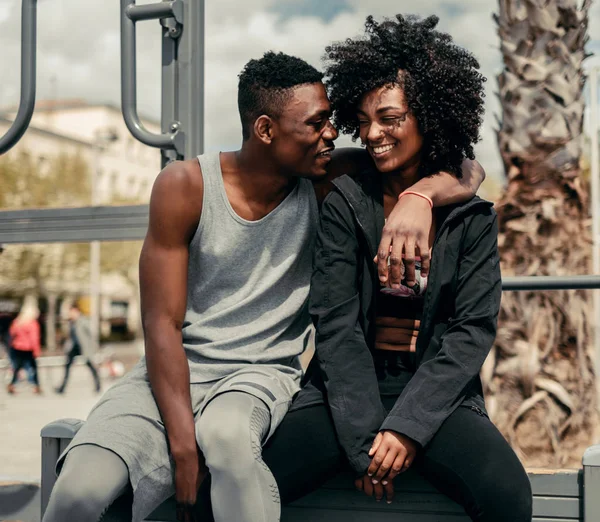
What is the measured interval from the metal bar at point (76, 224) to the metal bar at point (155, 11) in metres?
0.60

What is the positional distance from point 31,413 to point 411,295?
13.4m

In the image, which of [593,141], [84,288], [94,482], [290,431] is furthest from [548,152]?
[84,288]

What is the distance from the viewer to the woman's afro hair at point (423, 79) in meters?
2.21

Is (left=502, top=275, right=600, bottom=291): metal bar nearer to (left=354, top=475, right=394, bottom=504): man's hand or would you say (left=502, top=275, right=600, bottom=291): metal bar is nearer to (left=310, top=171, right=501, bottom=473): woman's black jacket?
(left=310, top=171, right=501, bottom=473): woman's black jacket

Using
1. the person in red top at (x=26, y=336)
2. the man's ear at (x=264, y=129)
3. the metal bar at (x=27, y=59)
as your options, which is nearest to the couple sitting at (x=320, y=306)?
the man's ear at (x=264, y=129)

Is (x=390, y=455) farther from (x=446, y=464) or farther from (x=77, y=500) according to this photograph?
(x=77, y=500)

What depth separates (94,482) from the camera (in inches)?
75.7

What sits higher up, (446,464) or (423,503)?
(446,464)

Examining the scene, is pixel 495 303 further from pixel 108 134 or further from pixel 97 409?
pixel 108 134

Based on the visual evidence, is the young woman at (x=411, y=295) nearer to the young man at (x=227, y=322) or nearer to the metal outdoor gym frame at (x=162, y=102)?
the young man at (x=227, y=322)

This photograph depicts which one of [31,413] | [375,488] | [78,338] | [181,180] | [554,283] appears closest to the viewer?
[375,488]

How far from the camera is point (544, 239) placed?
4.62 meters

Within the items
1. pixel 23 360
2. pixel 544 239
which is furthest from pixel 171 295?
pixel 23 360

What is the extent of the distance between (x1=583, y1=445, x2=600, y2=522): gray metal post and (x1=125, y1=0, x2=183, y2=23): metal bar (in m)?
1.76
